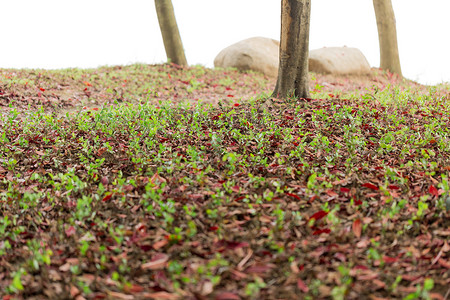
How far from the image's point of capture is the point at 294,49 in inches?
268

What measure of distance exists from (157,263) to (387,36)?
13379mm

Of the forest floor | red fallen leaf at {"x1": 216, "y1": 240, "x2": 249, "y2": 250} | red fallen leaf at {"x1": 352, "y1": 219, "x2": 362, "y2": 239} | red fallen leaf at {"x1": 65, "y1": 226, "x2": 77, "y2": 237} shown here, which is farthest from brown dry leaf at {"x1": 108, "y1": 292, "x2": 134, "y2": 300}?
red fallen leaf at {"x1": 352, "y1": 219, "x2": 362, "y2": 239}

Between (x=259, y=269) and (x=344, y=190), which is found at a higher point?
(x=344, y=190)

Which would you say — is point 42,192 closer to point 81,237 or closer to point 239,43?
point 81,237

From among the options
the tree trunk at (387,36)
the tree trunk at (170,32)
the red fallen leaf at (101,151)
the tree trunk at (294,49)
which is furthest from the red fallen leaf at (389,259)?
the tree trunk at (387,36)

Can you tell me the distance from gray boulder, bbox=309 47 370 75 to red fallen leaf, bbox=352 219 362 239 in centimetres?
1178

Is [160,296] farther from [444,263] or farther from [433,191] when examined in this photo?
[433,191]

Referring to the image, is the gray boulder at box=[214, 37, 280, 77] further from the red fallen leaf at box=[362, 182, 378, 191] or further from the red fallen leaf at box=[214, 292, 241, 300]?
the red fallen leaf at box=[214, 292, 241, 300]

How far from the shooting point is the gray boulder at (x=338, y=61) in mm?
14547

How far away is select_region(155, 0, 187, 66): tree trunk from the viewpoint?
1253 centimetres

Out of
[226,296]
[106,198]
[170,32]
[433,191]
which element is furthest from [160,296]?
[170,32]

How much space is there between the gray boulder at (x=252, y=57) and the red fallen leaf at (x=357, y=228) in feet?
35.7

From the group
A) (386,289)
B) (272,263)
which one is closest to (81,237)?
(272,263)

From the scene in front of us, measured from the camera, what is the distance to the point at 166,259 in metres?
3.07
